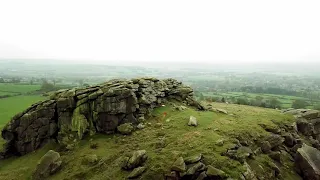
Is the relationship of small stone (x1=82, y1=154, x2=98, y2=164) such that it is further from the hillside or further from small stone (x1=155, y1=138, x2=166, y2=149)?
small stone (x1=155, y1=138, x2=166, y2=149)

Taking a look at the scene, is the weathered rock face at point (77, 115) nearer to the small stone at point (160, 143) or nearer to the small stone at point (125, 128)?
the small stone at point (125, 128)

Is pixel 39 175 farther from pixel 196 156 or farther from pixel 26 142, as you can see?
pixel 196 156

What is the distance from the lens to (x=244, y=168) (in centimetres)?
2495

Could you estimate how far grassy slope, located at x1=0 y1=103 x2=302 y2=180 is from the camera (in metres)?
26.5

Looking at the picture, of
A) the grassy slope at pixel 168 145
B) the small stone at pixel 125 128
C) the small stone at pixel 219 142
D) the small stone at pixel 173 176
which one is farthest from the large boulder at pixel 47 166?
the small stone at pixel 219 142

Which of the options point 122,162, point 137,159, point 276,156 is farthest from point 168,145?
point 276,156

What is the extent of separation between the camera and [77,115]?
35.7 metres

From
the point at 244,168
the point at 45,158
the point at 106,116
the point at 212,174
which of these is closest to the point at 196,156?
the point at 212,174

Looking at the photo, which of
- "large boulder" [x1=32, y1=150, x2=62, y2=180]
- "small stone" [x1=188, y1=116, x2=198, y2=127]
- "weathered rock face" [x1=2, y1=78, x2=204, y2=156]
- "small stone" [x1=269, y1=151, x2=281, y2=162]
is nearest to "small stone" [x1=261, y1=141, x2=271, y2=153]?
"small stone" [x1=269, y1=151, x2=281, y2=162]

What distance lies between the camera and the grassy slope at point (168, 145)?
2655 centimetres

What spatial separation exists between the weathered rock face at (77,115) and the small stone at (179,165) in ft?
37.9

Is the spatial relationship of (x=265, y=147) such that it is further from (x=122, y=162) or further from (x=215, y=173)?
(x=122, y=162)

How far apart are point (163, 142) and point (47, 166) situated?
1250 centimetres

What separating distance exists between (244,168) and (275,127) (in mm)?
12523
